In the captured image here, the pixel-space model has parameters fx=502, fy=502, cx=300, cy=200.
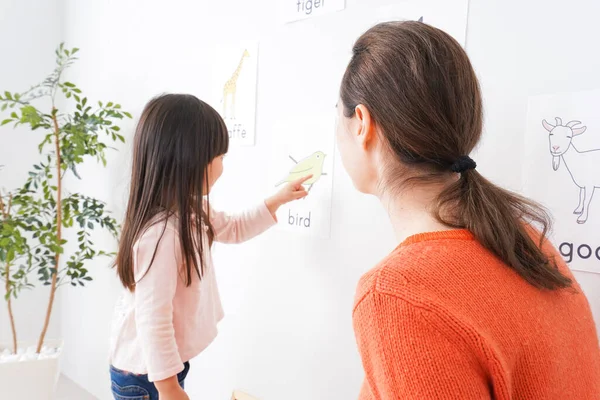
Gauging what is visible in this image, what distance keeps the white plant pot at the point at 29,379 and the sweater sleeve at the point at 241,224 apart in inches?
45.9

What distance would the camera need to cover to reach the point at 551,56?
906 mm

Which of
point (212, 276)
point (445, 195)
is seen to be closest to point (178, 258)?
point (212, 276)

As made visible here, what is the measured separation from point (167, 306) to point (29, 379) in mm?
1278

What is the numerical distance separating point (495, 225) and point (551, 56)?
0.46 m

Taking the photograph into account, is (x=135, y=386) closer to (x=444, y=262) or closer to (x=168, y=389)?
(x=168, y=389)

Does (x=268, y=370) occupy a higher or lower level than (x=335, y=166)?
lower

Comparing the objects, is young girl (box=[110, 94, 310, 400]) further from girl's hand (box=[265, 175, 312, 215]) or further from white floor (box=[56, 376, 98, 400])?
white floor (box=[56, 376, 98, 400])

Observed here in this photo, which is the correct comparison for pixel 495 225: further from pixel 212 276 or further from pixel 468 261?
pixel 212 276

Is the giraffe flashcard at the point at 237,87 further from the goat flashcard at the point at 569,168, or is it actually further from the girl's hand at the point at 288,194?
the goat flashcard at the point at 569,168

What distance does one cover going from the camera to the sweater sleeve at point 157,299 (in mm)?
1145

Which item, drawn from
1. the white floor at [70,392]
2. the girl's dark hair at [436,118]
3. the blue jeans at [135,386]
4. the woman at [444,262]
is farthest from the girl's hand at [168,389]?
the white floor at [70,392]

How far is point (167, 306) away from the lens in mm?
1158

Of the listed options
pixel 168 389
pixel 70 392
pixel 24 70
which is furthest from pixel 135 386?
pixel 24 70

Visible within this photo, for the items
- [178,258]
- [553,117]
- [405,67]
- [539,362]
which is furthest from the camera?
[178,258]
